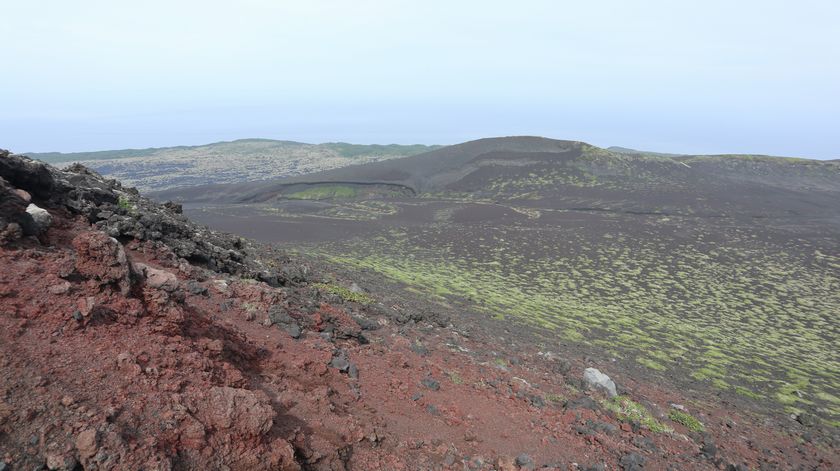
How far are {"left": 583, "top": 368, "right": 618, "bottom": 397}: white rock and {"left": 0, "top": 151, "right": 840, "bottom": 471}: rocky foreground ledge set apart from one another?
0.04 meters

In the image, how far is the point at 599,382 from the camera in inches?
385

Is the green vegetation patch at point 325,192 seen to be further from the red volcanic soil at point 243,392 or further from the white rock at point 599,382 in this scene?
the white rock at point 599,382

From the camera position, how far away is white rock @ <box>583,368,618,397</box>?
960 centimetres

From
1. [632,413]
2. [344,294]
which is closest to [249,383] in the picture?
[344,294]

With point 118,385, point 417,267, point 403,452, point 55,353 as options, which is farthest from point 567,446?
point 417,267

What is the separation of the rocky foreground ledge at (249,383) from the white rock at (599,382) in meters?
0.04

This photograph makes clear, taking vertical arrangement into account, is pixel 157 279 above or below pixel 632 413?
above

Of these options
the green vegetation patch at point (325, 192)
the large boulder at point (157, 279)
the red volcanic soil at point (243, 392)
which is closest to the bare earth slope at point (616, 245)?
the green vegetation patch at point (325, 192)

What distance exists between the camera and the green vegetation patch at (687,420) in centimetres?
895

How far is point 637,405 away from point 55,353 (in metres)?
9.20

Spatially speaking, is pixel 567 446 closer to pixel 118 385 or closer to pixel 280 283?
pixel 118 385

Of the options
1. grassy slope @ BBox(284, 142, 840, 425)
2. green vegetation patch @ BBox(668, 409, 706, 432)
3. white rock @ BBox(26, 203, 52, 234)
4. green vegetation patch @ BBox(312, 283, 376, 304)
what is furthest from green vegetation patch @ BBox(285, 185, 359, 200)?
green vegetation patch @ BBox(668, 409, 706, 432)

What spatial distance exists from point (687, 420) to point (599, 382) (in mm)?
1662

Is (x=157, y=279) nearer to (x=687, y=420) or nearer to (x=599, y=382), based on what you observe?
(x=599, y=382)
